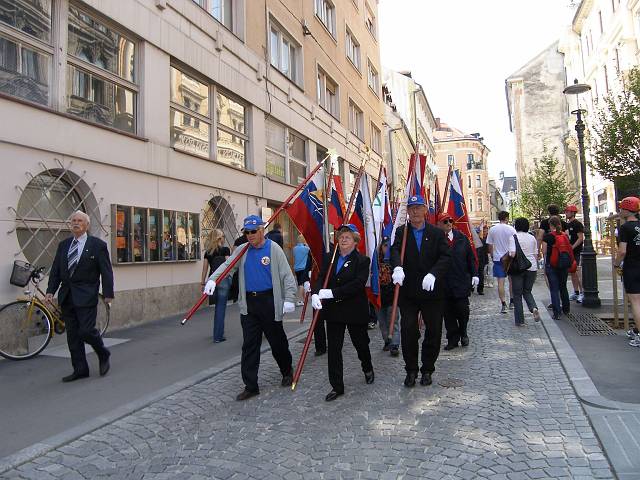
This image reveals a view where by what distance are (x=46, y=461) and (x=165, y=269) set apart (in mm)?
6925

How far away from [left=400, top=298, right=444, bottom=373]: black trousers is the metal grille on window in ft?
18.5

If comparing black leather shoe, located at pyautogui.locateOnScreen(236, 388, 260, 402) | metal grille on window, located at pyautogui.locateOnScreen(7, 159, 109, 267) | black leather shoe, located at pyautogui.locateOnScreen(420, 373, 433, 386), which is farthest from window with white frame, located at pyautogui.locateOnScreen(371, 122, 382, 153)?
black leather shoe, located at pyautogui.locateOnScreen(236, 388, 260, 402)

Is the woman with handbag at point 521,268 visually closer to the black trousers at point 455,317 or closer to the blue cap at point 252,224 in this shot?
the black trousers at point 455,317

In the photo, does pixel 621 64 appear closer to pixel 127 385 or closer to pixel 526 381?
pixel 526 381

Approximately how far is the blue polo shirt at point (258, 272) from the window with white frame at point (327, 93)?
52.0ft

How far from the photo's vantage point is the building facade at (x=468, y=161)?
297 ft

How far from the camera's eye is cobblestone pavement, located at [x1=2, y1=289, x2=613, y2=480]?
3352 mm

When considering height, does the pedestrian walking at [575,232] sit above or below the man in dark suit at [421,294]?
above

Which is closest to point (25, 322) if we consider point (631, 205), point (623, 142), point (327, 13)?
point (631, 205)

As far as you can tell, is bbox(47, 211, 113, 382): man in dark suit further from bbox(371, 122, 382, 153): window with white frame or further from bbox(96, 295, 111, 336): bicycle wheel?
bbox(371, 122, 382, 153): window with white frame

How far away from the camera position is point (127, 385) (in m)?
5.54

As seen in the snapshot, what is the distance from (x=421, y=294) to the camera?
16.8 feet

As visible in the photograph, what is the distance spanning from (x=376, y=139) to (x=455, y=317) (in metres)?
24.0

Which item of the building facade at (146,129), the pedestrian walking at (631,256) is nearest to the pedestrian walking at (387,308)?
the pedestrian walking at (631,256)
